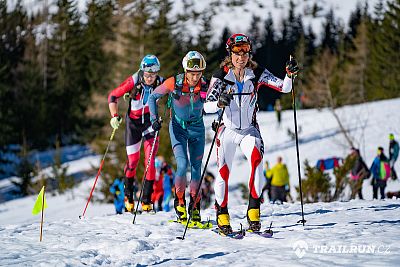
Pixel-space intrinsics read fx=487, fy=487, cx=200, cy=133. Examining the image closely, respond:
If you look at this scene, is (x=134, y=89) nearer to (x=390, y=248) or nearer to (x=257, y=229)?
(x=257, y=229)

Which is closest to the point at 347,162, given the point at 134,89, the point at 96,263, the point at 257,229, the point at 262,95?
the point at 134,89

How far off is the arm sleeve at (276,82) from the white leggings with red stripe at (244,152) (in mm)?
540

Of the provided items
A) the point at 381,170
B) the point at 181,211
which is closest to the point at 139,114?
the point at 181,211

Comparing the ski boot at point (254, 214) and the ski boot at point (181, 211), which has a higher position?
the ski boot at point (254, 214)

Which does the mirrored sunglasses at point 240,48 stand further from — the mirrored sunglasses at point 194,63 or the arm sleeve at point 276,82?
the mirrored sunglasses at point 194,63

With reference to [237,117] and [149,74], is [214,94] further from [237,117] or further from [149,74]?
[149,74]

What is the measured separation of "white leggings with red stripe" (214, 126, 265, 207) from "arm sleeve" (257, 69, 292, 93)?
54cm

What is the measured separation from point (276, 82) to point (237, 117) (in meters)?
0.61

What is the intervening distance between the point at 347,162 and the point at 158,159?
5.66 m

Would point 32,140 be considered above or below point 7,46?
below

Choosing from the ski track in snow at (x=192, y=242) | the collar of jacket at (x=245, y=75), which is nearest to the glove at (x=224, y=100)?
the collar of jacket at (x=245, y=75)

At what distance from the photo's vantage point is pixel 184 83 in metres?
6.54

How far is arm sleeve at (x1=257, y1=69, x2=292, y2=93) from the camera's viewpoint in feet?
18.3

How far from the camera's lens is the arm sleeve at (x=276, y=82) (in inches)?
219
